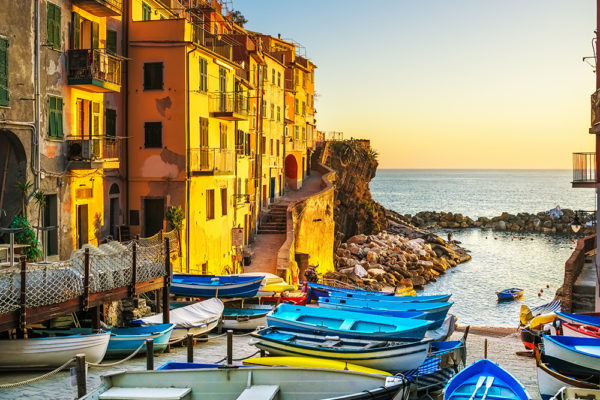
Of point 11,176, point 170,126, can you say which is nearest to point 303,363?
point 11,176

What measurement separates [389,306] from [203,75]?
15374 millimetres

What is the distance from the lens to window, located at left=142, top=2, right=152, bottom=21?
109 ft

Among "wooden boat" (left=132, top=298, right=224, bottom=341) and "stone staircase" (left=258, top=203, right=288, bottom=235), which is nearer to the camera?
"wooden boat" (left=132, top=298, right=224, bottom=341)

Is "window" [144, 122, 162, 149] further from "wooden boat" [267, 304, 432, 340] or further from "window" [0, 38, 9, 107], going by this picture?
"wooden boat" [267, 304, 432, 340]

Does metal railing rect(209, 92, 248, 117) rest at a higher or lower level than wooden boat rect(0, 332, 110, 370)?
higher

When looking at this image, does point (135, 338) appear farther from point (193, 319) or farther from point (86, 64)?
point (86, 64)

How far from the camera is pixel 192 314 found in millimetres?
24734

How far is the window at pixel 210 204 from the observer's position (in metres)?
35.5

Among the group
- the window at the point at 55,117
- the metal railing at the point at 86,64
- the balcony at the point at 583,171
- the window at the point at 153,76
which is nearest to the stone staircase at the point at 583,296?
the balcony at the point at 583,171

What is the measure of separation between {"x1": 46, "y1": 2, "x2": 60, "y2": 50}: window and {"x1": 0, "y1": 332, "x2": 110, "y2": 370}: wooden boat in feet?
38.7

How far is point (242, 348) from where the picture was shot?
78.9 feet

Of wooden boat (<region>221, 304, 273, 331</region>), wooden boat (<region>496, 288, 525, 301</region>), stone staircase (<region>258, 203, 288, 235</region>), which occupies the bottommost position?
wooden boat (<region>496, 288, 525, 301</region>)

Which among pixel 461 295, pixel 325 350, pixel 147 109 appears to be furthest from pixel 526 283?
pixel 325 350

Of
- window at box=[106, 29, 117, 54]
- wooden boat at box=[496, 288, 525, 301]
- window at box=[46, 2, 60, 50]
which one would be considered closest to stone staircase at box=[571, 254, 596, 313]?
window at box=[106, 29, 117, 54]
